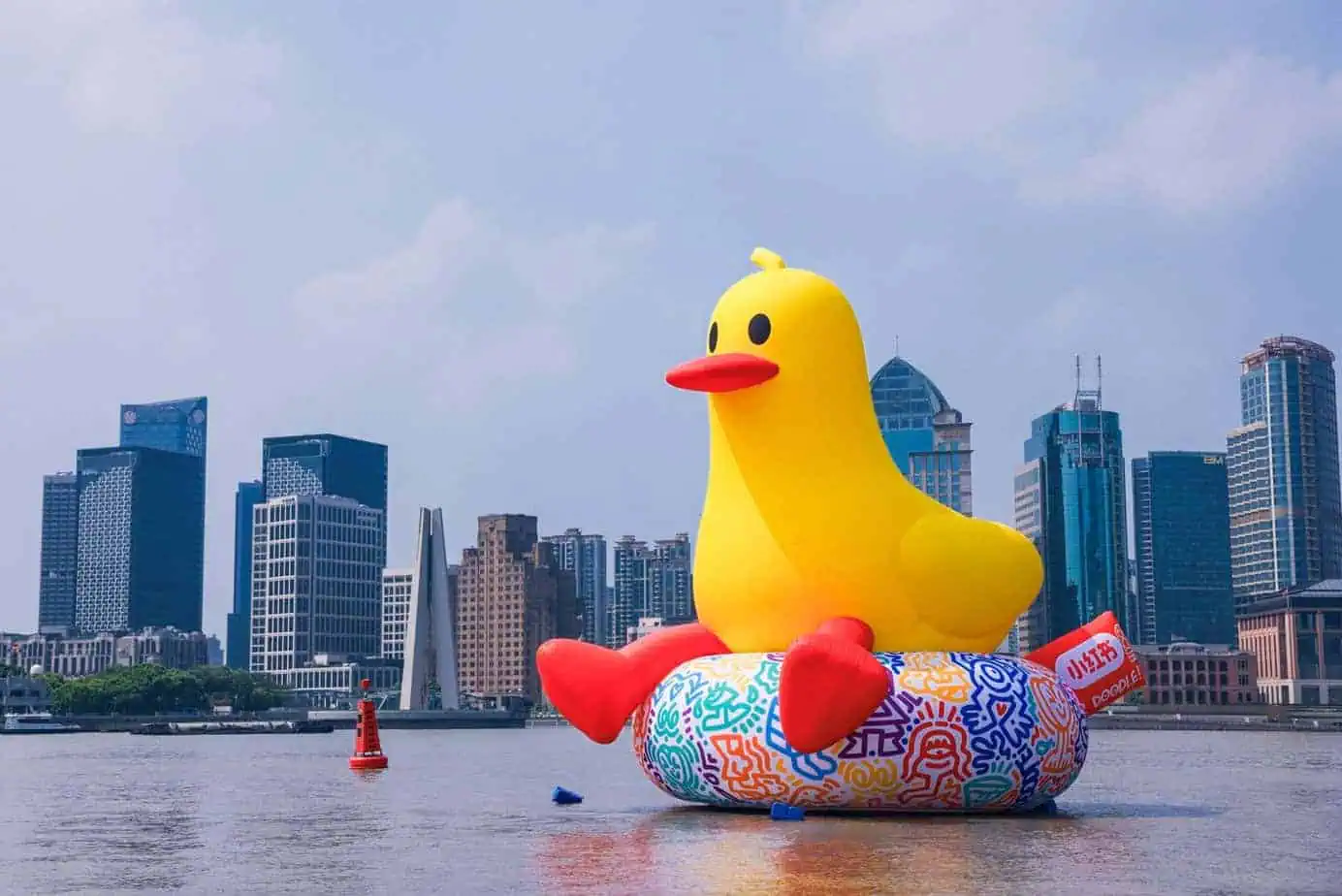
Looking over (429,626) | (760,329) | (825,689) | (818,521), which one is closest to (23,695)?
(429,626)

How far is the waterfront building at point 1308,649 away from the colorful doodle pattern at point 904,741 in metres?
162

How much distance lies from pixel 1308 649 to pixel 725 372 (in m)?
168

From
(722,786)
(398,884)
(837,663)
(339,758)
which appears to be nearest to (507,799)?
(722,786)

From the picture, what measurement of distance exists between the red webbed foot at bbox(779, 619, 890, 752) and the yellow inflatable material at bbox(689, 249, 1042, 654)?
5.47 feet

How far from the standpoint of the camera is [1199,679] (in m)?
182

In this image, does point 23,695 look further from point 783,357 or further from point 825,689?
point 825,689

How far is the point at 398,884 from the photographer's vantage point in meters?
17.5

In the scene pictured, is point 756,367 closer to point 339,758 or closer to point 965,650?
point 965,650

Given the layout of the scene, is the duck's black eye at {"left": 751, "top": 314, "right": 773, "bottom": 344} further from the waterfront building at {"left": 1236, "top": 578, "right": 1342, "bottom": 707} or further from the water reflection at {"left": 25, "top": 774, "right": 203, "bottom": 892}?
the waterfront building at {"left": 1236, "top": 578, "right": 1342, "bottom": 707}

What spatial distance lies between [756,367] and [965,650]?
179 inches

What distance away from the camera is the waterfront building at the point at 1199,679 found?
182m

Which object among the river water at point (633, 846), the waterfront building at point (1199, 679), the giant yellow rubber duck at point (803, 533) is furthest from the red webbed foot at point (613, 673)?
the waterfront building at point (1199, 679)

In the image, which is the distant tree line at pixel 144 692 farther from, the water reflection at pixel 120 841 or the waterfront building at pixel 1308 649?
the water reflection at pixel 120 841

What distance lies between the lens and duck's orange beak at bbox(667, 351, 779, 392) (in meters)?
23.8
